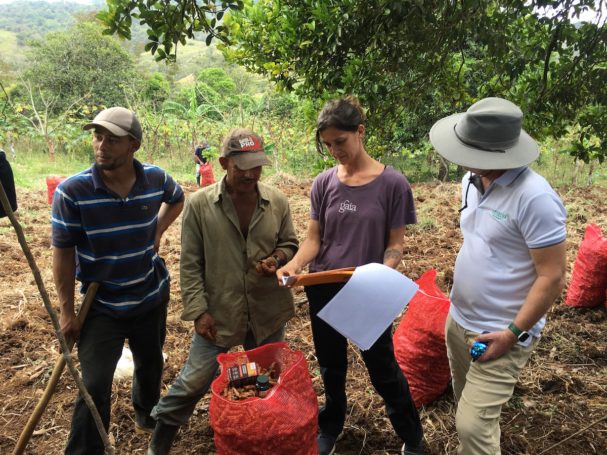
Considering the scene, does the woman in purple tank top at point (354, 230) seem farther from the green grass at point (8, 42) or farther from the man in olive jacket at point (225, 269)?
the green grass at point (8, 42)

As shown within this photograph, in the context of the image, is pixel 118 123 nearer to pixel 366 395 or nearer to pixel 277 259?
pixel 277 259

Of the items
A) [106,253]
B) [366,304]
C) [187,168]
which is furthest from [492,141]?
[187,168]

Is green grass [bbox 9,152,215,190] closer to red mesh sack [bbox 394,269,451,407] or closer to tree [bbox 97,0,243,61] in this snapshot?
red mesh sack [bbox 394,269,451,407]

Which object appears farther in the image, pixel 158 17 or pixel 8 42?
pixel 8 42

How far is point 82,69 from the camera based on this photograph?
1983 cm

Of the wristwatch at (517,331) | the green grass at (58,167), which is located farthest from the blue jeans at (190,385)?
the green grass at (58,167)

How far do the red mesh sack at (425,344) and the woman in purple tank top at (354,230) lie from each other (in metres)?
0.39

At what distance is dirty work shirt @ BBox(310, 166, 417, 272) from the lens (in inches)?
75.2

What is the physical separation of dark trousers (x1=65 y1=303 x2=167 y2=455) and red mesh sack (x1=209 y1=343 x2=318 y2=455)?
0.48 m

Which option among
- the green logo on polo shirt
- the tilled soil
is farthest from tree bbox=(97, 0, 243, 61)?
the tilled soil

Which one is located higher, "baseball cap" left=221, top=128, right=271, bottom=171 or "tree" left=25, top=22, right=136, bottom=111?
"baseball cap" left=221, top=128, right=271, bottom=171

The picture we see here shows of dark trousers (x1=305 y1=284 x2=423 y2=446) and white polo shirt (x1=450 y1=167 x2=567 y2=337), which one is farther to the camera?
dark trousers (x1=305 y1=284 x2=423 y2=446)

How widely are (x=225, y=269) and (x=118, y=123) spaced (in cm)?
78

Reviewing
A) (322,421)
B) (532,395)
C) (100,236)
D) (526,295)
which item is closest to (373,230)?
(526,295)
